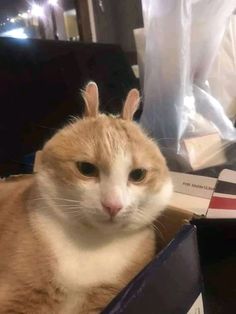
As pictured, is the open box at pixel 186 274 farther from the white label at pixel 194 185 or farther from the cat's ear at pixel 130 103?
the cat's ear at pixel 130 103

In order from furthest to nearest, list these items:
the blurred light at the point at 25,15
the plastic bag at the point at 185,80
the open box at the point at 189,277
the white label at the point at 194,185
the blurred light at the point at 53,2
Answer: the blurred light at the point at 53,2
the blurred light at the point at 25,15
the plastic bag at the point at 185,80
the white label at the point at 194,185
the open box at the point at 189,277

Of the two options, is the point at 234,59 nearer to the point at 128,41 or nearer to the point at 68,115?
the point at 68,115

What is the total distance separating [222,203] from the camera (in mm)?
751

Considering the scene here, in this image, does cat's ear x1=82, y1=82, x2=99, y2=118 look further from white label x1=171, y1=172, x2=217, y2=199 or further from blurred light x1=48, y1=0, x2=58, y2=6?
blurred light x1=48, y1=0, x2=58, y2=6

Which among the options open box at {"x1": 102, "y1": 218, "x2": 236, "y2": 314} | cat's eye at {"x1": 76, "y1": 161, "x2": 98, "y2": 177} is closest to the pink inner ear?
cat's eye at {"x1": 76, "y1": 161, "x2": 98, "y2": 177}

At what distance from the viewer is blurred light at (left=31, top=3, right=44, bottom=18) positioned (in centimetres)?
139

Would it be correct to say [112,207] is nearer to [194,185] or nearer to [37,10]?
[194,185]

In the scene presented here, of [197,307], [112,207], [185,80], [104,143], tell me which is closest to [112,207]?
[112,207]

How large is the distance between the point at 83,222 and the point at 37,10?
1.04m

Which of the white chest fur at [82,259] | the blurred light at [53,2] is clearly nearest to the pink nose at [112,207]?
the white chest fur at [82,259]

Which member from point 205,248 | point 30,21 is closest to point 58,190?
point 205,248

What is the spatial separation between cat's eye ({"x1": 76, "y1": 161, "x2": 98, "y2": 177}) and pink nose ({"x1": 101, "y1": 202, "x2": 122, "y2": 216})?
0.18 feet

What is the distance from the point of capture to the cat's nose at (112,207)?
0.54m

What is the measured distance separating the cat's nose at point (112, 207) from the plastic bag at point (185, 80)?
1.61 ft
